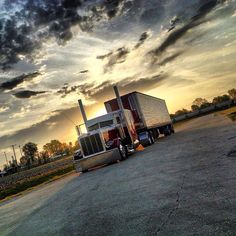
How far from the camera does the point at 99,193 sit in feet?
27.7

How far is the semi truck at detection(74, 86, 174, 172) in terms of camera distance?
16547 millimetres

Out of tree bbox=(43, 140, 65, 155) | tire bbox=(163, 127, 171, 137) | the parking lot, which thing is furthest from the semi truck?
tree bbox=(43, 140, 65, 155)

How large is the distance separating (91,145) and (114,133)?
5.97 ft

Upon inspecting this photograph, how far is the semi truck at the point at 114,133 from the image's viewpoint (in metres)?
16.5

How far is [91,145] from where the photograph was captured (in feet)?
56.0

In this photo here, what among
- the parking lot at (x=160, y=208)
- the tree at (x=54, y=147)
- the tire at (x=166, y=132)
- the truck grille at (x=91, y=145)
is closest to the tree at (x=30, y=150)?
the tree at (x=54, y=147)

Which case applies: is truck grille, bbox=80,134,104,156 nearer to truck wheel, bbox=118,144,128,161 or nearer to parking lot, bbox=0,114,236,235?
truck wheel, bbox=118,144,128,161

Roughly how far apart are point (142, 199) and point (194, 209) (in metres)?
1.74

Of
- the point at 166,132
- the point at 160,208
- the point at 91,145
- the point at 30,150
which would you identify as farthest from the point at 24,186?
the point at 30,150

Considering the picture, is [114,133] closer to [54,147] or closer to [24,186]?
[24,186]

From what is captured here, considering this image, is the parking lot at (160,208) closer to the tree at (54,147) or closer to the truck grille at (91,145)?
the truck grille at (91,145)

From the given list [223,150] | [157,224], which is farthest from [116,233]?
[223,150]

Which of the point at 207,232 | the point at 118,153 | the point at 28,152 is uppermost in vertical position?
the point at 28,152

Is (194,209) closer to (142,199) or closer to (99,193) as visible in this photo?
(142,199)
